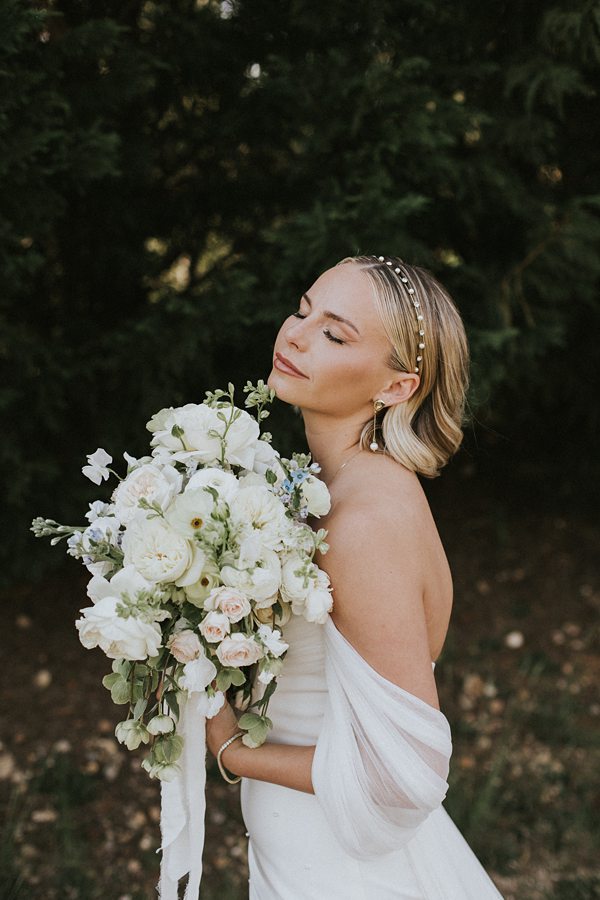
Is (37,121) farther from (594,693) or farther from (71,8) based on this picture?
(594,693)

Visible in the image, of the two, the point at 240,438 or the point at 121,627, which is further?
the point at 240,438

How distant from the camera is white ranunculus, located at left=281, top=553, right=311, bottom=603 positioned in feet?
5.55

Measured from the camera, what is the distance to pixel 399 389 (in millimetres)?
2115

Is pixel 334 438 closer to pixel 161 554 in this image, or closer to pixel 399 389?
pixel 399 389

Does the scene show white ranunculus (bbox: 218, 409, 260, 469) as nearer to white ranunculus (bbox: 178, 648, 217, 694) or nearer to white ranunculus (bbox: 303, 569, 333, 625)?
white ranunculus (bbox: 303, 569, 333, 625)

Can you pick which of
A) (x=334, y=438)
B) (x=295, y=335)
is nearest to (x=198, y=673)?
(x=334, y=438)

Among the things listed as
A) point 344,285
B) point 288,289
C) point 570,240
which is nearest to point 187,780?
point 344,285

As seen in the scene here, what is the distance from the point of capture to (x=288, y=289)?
375 cm

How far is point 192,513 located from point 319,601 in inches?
12.4

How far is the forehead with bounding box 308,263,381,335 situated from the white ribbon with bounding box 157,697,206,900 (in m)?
1.00

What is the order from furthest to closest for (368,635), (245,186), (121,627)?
(245,186)
(368,635)
(121,627)

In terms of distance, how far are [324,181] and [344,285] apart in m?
1.83

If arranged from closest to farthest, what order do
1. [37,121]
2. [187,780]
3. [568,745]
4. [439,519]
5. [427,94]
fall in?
[187,780] → [37,121] → [427,94] → [568,745] → [439,519]

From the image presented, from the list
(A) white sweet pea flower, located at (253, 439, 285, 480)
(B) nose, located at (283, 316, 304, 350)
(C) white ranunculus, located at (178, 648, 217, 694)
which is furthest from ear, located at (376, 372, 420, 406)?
(C) white ranunculus, located at (178, 648, 217, 694)
